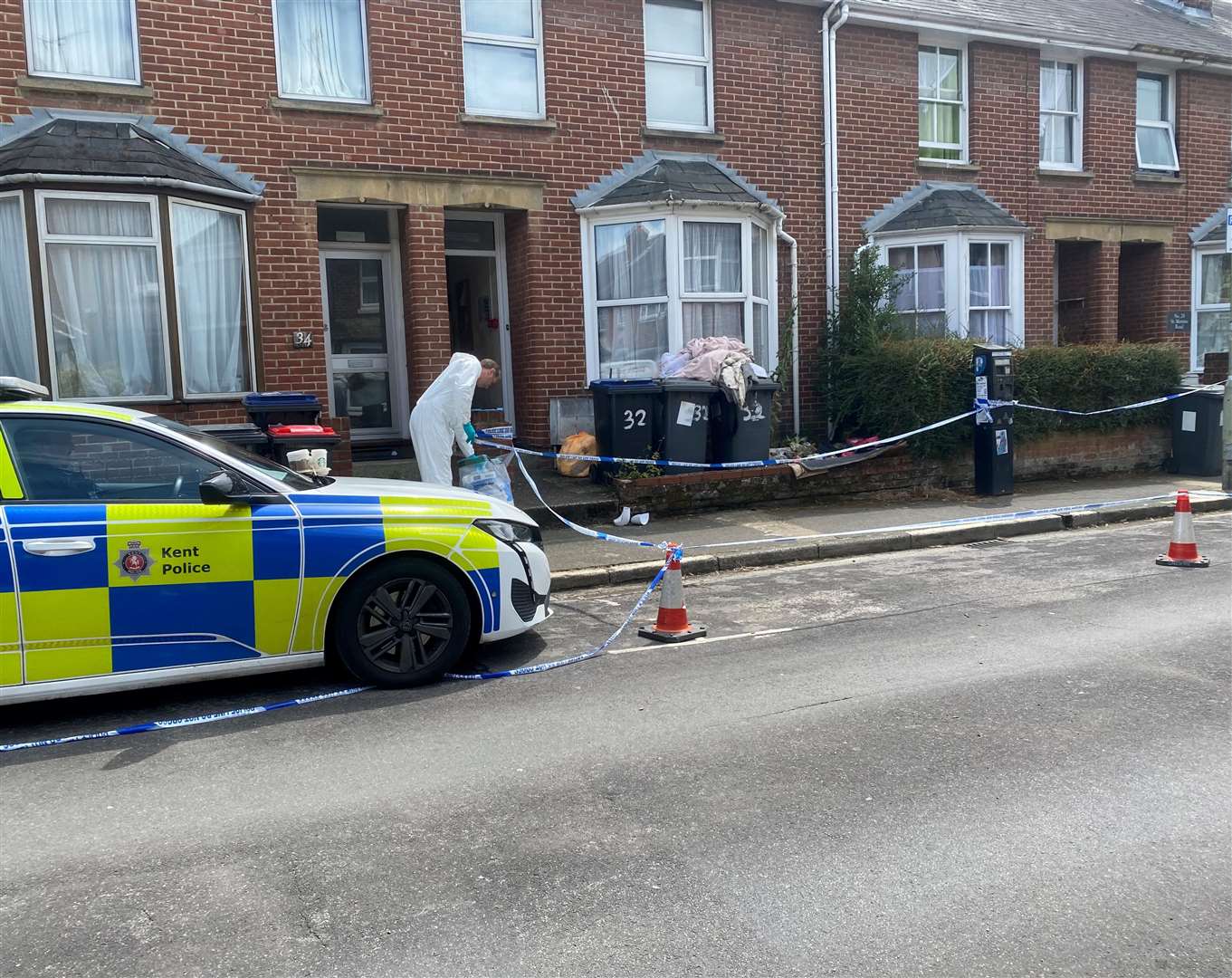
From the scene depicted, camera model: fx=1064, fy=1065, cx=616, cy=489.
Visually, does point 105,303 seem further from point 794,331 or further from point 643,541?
point 794,331

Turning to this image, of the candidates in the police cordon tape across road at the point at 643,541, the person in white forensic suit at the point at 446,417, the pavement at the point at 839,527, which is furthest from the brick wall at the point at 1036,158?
the person in white forensic suit at the point at 446,417

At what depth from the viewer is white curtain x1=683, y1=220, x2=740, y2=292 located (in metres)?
12.7

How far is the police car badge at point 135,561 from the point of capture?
202 inches

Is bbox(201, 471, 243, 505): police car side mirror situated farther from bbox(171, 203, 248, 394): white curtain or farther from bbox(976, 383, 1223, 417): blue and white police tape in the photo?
bbox(976, 383, 1223, 417): blue and white police tape

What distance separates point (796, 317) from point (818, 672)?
8790 millimetres

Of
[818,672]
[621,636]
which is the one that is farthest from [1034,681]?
[621,636]

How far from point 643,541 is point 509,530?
402cm

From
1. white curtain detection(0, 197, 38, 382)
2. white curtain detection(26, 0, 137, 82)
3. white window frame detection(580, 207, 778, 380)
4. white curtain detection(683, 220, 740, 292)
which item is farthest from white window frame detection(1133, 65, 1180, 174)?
white curtain detection(0, 197, 38, 382)

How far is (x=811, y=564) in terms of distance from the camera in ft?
30.7

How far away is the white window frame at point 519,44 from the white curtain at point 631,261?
157cm

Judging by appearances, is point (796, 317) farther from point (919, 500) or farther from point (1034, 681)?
point (1034, 681)

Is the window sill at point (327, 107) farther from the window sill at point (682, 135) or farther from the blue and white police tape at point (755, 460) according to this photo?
the blue and white police tape at point (755, 460)

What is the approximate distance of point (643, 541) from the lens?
10000 mm

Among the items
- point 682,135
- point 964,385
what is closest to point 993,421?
point 964,385
